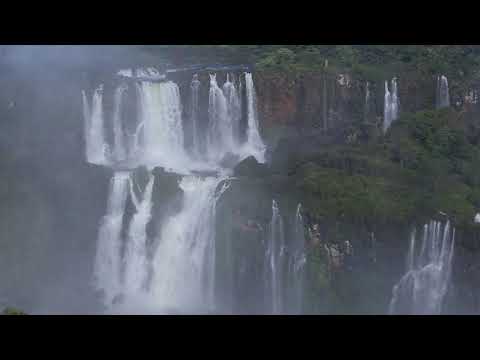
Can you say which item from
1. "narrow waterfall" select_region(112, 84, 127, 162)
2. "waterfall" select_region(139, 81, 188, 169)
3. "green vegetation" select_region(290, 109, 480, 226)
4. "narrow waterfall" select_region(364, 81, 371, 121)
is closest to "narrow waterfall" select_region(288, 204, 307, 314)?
"green vegetation" select_region(290, 109, 480, 226)

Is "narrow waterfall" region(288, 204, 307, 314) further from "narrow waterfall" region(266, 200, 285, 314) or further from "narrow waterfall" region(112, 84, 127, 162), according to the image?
"narrow waterfall" region(112, 84, 127, 162)

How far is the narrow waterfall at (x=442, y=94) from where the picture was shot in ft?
68.3

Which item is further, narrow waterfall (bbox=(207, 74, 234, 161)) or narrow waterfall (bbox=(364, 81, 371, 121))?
narrow waterfall (bbox=(364, 81, 371, 121))

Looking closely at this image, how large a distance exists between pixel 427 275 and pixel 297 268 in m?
3.60

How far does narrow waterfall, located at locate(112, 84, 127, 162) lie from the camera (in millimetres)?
19516

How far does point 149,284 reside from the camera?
624 inches

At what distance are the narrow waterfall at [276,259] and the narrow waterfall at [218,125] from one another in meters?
6.31

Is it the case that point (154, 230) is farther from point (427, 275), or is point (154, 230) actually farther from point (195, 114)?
point (427, 275)

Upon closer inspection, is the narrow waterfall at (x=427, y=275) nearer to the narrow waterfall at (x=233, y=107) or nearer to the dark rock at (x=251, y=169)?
the dark rock at (x=251, y=169)

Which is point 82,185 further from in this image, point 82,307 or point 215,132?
point 215,132

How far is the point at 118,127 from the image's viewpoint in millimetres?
19766

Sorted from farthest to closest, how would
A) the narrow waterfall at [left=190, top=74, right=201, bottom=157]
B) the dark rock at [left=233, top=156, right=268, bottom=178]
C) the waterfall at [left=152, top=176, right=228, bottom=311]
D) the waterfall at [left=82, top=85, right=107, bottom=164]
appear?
the narrow waterfall at [left=190, top=74, right=201, bottom=157], the waterfall at [left=82, top=85, right=107, bottom=164], the dark rock at [left=233, top=156, right=268, bottom=178], the waterfall at [left=152, top=176, right=228, bottom=311]

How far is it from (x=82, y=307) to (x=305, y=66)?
13307 millimetres

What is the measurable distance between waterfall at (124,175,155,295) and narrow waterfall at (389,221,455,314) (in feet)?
25.2
